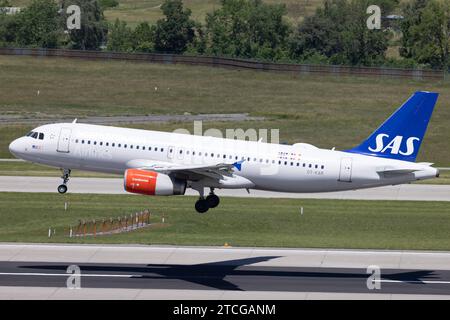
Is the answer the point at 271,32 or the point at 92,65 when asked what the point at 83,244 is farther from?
the point at 271,32

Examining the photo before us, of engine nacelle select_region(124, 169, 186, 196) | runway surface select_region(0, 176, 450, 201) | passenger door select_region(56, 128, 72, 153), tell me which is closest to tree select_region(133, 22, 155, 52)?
runway surface select_region(0, 176, 450, 201)

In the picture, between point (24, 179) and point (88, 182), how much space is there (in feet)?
18.6

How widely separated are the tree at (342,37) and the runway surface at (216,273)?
102294 millimetres

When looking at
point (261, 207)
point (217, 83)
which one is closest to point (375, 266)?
point (261, 207)

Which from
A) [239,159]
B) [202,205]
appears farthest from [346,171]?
[202,205]

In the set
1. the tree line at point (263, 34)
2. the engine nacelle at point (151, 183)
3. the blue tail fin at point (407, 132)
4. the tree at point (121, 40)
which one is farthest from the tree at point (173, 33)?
the engine nacelle at point (151, 183)

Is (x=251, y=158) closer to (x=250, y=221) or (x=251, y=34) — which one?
(x=250, y=221)

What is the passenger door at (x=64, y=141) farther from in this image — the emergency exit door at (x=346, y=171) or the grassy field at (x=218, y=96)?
the grassy field at (x=218, y=96)

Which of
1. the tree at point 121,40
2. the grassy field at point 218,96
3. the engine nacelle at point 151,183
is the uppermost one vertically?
the tree at point 121,40

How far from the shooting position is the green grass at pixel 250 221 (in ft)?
245

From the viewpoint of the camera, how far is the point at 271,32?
179 metres

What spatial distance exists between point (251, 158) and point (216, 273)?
771 centimetres

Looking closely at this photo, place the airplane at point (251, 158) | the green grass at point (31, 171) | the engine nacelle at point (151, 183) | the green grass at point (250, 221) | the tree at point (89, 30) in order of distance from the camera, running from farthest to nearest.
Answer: the tree at point (89, 30)
the green grass at point (31, 171)
the green grass at point (250, 221)
the airplane at point (251, 158)
the engine nacelle at point (151, 183)

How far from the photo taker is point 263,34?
179000 mm
